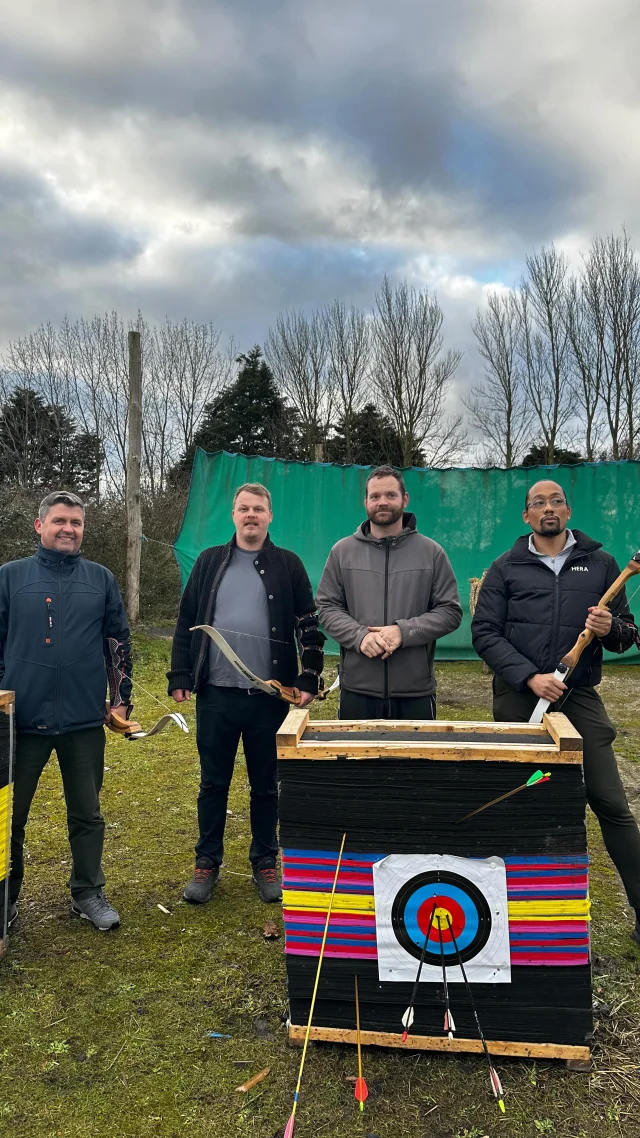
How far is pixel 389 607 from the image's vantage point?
287cm

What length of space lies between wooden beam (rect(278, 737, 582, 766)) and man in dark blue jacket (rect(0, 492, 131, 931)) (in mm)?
1099

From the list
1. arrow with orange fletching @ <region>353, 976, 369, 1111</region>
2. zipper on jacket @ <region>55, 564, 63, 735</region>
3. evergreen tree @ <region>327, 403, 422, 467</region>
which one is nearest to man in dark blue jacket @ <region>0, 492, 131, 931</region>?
zipper on jacket @ <region>55, 564, 63, 735</region>

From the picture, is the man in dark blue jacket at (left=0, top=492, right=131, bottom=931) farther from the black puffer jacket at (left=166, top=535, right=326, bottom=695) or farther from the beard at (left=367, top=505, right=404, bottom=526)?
the beard at (left=367, top=505, right=404, bottom=526)

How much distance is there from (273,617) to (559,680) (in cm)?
119

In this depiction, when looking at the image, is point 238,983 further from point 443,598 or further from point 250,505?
point 250,505

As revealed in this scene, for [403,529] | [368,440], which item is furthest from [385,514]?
[368,440]

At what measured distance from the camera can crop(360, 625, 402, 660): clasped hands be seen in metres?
A: 2.71

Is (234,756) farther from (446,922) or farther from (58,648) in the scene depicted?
(446,922)

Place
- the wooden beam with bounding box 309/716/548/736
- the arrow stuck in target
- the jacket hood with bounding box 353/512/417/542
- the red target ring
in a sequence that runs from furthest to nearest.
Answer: the jacket hood with bounding box 353/512/417/542
the wooden beam with bounding box 309/716/548/736
the red target ring
the arrow stuck in target

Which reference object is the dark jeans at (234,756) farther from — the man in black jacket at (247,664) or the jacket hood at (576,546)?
the jacket hood at (576,546)

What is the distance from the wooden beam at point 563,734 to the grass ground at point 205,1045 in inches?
36.8

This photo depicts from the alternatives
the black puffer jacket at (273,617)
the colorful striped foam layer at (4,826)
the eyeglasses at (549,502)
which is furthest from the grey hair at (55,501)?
the eyeglasses at (549,502)

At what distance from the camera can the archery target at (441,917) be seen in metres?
2.07

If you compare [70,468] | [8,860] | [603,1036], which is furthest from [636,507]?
[70,468]
